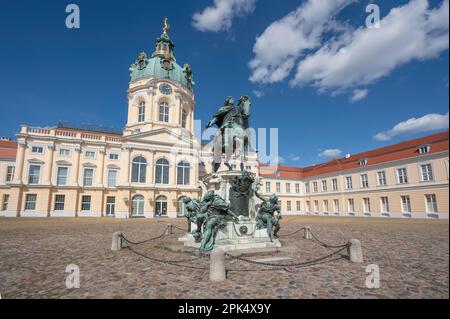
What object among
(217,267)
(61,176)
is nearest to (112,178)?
(61,176)

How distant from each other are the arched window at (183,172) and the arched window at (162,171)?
5.84ft

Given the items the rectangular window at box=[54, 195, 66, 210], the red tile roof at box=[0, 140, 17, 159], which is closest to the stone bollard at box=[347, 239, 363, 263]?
the rectangular window at box=[54, 195, 66, 210]

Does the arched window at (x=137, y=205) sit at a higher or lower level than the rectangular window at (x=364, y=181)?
lower

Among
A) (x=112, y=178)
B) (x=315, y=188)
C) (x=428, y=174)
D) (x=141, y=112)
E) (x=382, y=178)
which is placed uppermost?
(x=141, y=112)

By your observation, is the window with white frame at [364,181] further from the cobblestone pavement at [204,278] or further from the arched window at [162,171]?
the cobblestone pavement at [204,278]

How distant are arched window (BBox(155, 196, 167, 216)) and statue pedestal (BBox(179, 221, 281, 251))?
27.9 metres

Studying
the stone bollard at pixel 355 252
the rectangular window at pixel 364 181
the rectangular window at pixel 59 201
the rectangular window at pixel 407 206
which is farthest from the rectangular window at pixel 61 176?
the rectangular window at pixel 364 181

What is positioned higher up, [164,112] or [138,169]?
[164,112]

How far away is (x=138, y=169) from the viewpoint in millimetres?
35000

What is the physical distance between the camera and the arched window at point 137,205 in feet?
111

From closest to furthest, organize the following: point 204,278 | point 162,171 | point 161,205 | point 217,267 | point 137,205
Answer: point 217,267 < point 204,278 < point 137,205 < point 161,205 < point 162,171

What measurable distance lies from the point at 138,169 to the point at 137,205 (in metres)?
4.99

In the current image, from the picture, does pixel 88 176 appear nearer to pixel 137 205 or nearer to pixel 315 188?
pixel 137 205
